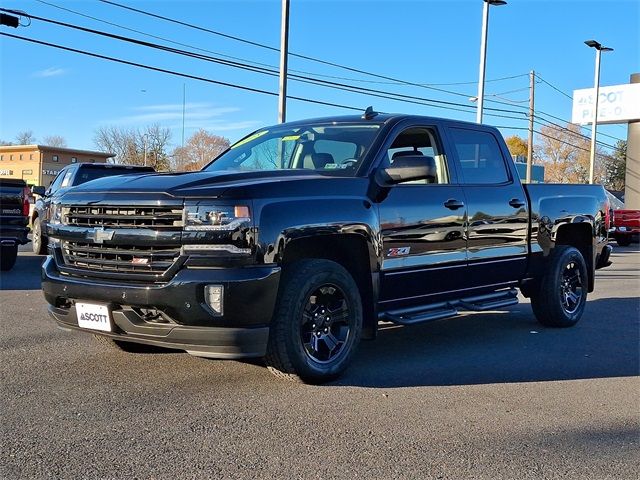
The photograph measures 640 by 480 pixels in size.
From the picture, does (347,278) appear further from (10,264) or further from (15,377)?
(10,264)

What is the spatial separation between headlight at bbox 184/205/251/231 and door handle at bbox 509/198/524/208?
3.33 meters

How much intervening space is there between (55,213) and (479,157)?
3.94 m

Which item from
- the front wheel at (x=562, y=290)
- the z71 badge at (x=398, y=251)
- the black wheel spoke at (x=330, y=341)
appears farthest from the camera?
the front wheel at (x=562, y=290)

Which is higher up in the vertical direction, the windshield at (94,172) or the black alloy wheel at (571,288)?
the windshield at (94,172)

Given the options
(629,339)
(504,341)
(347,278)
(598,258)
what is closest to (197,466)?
(347,278)

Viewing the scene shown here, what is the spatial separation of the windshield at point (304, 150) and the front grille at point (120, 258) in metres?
1.55

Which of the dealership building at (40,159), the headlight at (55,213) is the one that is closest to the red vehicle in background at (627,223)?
the headlight at (55,213)

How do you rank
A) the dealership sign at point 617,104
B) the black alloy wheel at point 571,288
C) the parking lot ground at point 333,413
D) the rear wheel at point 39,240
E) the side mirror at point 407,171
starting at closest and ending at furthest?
the parking lot ground at point 333,413, the side mirror at point 407,171, the black alloy wheel at point 571,288, the rear wheel at point 39,240, the dealership sign at point 617,104

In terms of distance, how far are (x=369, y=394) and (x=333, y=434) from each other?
2.82 feet

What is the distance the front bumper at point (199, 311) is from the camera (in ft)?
13.8

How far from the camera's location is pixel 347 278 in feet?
16.2

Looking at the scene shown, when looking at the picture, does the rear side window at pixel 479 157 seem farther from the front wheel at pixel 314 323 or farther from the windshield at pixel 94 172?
the windshield at pixel 94 172

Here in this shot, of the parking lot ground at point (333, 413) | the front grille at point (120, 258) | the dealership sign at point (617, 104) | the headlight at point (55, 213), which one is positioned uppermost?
the dealership sign at point (617, 104)

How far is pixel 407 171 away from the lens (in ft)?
16.8
